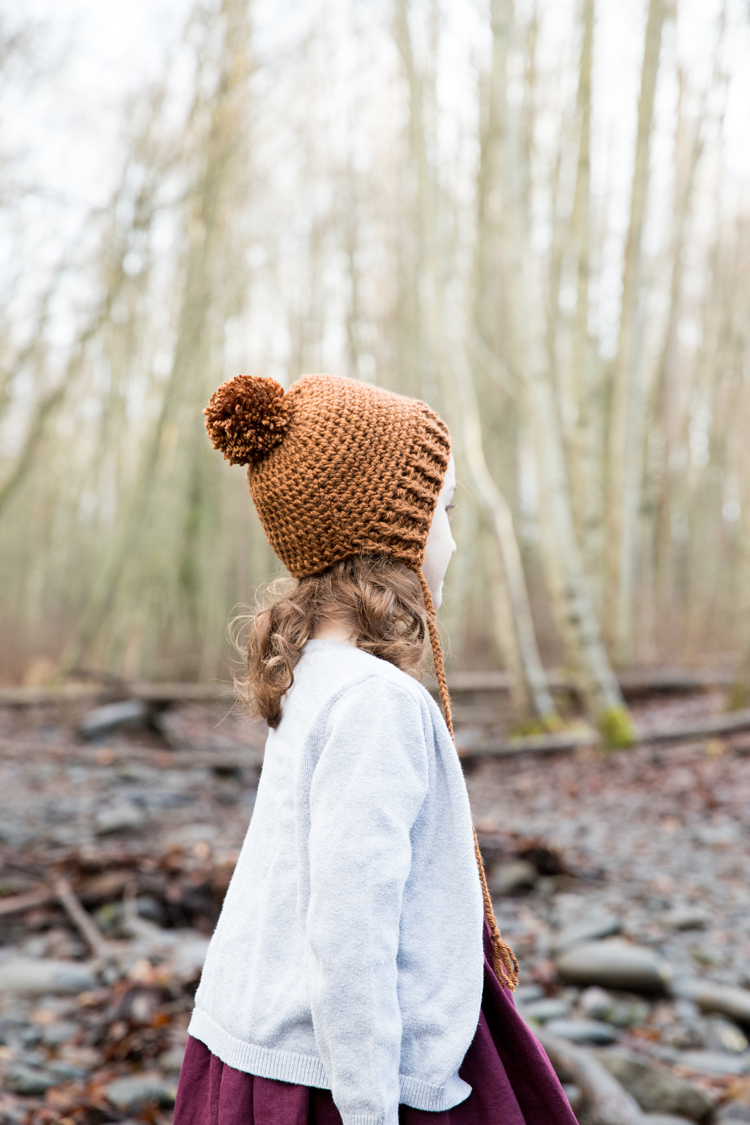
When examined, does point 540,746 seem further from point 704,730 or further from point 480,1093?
point 480,1093

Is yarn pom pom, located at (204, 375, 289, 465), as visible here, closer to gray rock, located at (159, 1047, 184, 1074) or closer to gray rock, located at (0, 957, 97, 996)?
gray rock, located at (159, 1047, 184, 1074)

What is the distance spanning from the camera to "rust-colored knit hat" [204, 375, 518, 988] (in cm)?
141

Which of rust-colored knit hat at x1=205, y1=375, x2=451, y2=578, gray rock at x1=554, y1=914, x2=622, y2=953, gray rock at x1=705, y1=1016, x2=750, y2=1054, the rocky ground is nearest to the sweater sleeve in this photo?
rust-colored knit hat at x1=205, y1=375, x2=451, y2=578

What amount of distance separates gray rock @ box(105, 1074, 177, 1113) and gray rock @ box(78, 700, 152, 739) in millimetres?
6210

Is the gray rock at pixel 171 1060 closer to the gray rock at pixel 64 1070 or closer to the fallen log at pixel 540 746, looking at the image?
the gray rock at pixel 64 1070

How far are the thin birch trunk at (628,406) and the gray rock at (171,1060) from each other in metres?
7.66

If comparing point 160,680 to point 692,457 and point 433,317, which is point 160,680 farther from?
point 692,457

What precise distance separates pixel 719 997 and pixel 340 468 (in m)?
2.63

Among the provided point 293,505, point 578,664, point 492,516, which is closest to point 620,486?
point 492,516

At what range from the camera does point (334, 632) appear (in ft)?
4.75

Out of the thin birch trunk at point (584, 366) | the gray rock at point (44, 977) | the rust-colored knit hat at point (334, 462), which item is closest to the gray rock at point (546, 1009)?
the gray rock at point (44, 977)

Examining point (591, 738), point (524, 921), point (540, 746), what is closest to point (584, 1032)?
point (524, 921)

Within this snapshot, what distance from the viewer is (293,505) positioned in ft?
4.68

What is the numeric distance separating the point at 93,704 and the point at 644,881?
21.5 feet
